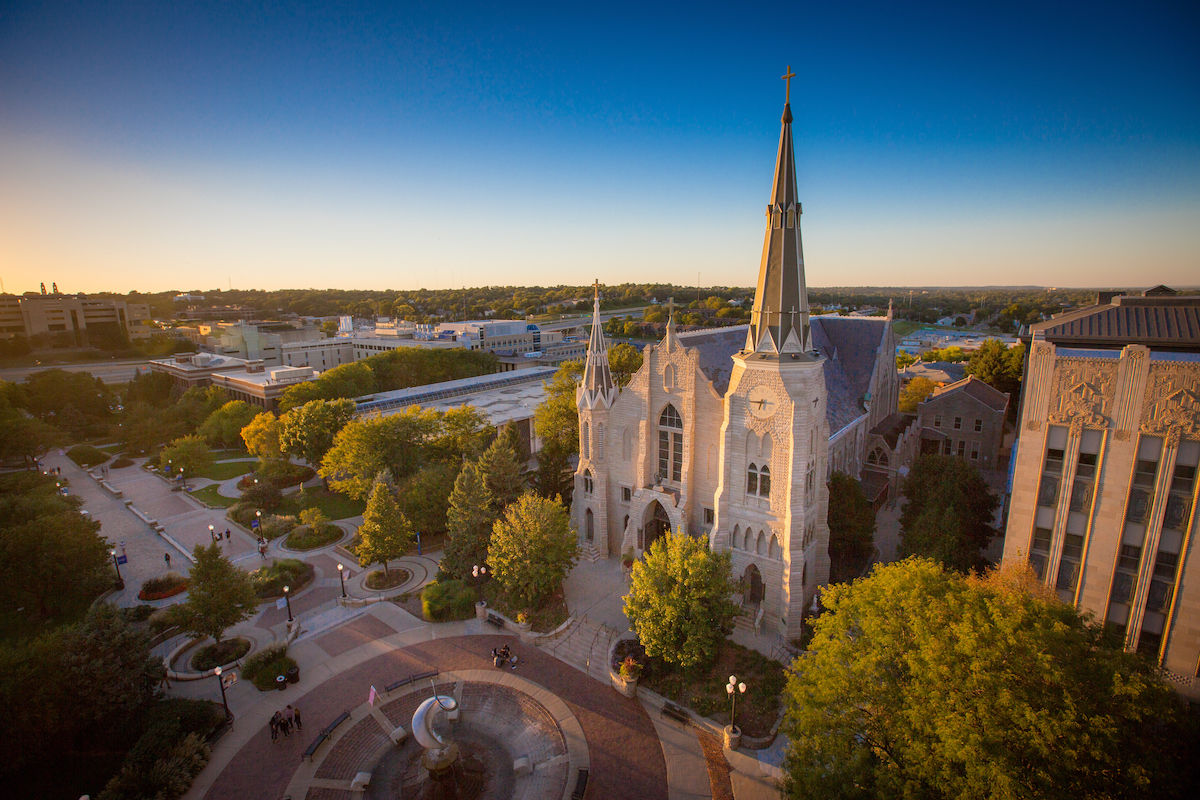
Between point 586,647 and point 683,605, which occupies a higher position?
point 683,605

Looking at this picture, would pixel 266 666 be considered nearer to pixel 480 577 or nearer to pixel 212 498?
pixel 480 577

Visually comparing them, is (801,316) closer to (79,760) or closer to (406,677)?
(406,677)

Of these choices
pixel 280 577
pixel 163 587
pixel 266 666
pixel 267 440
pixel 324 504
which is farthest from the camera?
pixel 267 440

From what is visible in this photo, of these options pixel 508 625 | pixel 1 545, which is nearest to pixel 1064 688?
pixel 508 625

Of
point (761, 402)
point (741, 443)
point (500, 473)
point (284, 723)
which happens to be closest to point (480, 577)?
point (500, 473)

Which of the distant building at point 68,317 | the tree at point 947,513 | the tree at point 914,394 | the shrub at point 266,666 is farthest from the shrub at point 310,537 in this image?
the distant building at point 68,317

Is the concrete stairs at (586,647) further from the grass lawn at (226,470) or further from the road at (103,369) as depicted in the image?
the road at (103,369)
